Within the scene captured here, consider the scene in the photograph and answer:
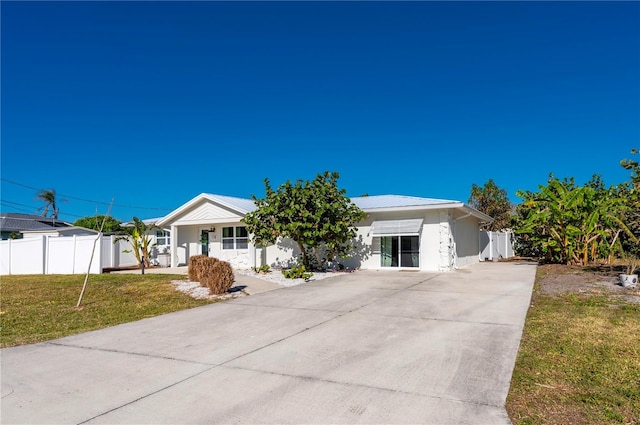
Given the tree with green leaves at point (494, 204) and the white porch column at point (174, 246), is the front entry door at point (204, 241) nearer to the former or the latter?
the white porch column at point (174, 246)

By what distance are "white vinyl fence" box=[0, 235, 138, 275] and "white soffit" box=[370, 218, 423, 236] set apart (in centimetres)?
1236

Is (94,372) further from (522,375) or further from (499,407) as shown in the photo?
(522,375)

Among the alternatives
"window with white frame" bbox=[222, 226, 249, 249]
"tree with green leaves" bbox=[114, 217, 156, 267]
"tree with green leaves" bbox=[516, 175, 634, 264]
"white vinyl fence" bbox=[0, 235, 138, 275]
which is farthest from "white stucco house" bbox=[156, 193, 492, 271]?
"white vinyl fence" bbox=[0, 235, 138, 275]

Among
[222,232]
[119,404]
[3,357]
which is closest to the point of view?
[119,404]

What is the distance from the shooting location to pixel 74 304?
11.8 meters

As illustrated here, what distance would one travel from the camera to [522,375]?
545cm

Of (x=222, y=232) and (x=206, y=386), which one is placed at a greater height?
(x=222, y=232)

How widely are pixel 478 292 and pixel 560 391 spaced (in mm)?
7404

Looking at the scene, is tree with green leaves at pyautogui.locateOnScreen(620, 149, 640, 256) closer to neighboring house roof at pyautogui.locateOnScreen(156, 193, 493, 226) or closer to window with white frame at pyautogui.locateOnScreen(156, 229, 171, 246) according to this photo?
neighboring house roof at pyautogui.locateOnScreen(156, 193, 493, 226)

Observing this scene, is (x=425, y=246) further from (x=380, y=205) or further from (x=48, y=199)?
(x=48, y=199)

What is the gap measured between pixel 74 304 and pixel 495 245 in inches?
980

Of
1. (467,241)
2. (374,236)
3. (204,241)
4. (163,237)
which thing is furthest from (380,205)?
(163,237)

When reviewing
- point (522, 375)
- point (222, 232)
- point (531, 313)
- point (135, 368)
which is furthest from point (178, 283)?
point (522, 375)

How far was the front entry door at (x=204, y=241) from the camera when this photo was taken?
23.2 meters
